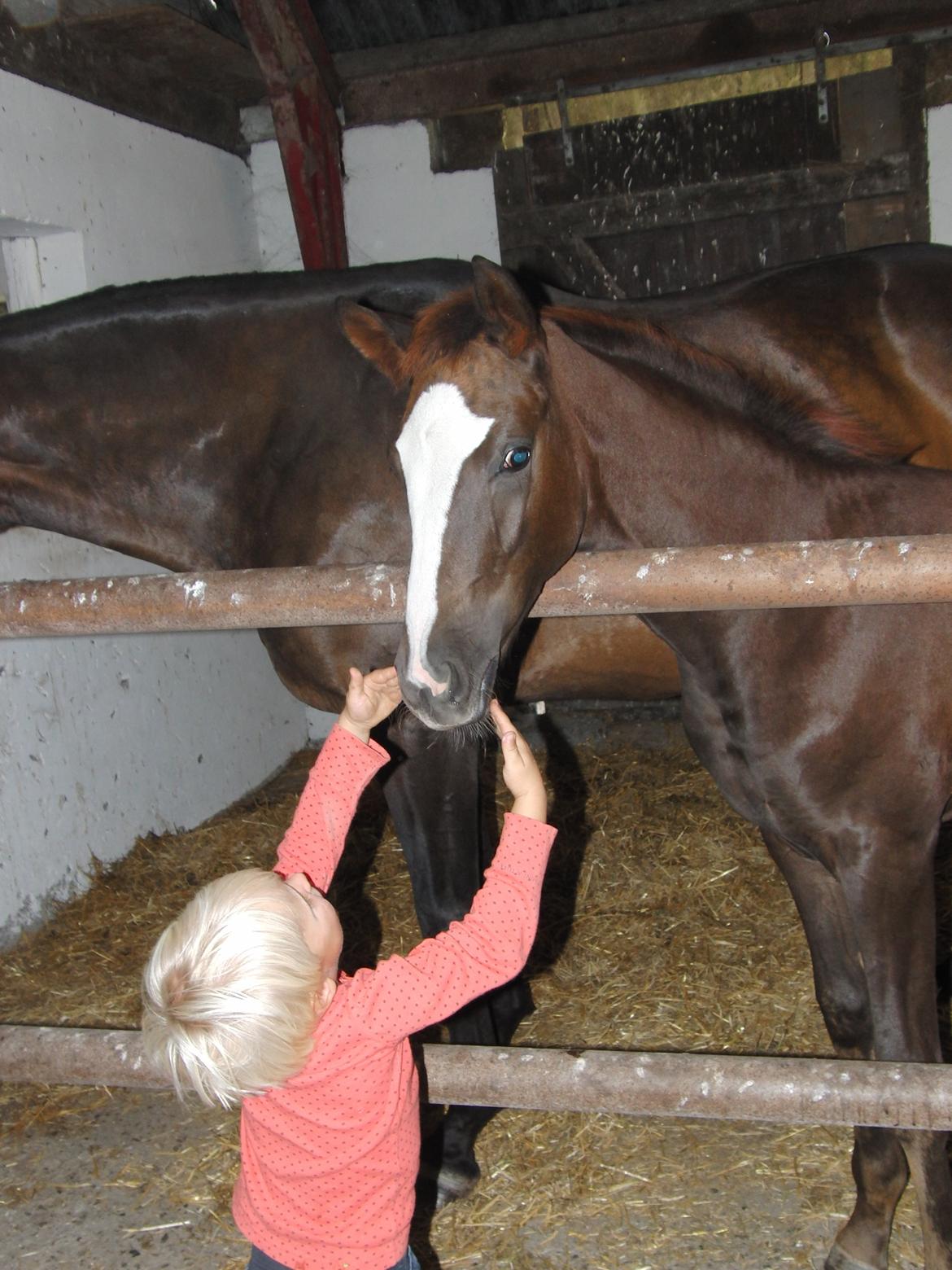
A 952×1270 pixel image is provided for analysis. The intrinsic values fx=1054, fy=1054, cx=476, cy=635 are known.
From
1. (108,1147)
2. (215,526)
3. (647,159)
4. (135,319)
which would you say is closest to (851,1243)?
(108,1147)

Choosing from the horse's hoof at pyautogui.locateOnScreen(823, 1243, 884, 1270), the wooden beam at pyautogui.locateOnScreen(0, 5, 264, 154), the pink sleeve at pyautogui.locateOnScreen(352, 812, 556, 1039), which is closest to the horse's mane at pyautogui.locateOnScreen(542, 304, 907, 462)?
the pink sleeve at pyautogui.locateOnScreen(352, 812, 556, 1039)

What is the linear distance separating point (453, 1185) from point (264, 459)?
5.89 ft

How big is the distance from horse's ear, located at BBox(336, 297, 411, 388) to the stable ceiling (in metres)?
2.96

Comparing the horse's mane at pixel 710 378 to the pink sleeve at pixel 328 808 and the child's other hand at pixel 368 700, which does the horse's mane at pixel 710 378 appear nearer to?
the child's other hand at pixel 368 700

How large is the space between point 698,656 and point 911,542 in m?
0.61

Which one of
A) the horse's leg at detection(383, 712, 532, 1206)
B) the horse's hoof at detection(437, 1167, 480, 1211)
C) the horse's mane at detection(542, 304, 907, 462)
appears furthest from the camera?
the horse's leg at detection(383, 712, 532, 1206)

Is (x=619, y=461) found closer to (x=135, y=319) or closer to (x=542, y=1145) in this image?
(x=135, y=319)

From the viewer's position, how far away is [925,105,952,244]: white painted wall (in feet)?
15.8

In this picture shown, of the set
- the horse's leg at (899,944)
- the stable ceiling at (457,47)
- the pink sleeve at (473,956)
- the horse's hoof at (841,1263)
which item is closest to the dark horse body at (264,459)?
the horse's hoof at (841,1263)

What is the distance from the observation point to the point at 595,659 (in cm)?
282

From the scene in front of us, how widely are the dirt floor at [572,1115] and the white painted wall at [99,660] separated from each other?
228 millimetres

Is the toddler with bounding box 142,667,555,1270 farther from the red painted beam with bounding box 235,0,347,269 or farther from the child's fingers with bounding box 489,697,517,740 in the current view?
the red painted beam with bounding box 235,0,347,269

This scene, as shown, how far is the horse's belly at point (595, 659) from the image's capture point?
2762 millimetres

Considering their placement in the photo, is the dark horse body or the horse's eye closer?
the horse's eye
